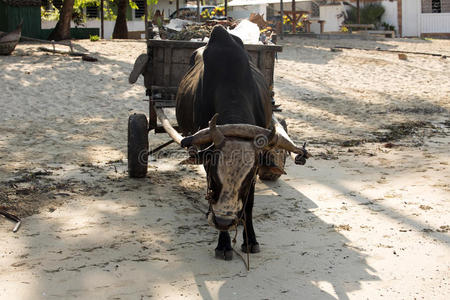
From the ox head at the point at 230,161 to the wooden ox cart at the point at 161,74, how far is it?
9.22 feet

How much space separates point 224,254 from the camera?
17.1 ft

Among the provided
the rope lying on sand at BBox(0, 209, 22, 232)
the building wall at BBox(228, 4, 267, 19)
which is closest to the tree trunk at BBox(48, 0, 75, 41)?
the building wall at BBox(228, 4, 267, 19)

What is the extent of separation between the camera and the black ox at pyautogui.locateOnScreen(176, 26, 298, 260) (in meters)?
4.65

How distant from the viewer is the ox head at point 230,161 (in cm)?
462

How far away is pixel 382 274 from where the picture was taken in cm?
484

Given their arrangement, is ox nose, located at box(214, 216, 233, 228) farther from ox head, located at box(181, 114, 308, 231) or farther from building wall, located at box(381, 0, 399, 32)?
building wall, located at box(381, 0, 399, 32)

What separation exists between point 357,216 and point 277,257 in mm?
1454

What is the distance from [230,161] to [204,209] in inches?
83.7

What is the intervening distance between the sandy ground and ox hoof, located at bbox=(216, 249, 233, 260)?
7 centimetres

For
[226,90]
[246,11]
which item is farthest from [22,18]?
[246,11]

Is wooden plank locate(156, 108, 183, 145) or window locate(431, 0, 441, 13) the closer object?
wooden plank locate(156, 108, 183, 145)

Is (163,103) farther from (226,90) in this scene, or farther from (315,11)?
(315,11)

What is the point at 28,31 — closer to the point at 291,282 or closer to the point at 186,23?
→ the point at 186,23

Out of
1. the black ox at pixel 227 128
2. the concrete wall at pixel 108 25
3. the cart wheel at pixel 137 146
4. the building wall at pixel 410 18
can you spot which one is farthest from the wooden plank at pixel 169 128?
the concrete wall at pixel 108 25
